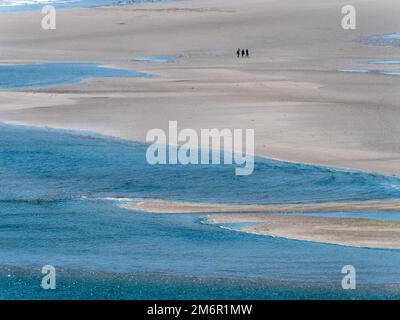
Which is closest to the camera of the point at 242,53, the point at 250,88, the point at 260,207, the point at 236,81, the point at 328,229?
the point at 328,229

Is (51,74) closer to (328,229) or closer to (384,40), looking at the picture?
(384,40)

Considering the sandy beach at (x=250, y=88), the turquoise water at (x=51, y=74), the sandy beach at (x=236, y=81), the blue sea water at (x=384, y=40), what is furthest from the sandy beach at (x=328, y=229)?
the blue sea water at (x=384, y=40)

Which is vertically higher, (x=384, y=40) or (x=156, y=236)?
(x=384, y=40)

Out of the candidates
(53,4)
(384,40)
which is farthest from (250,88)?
(53,4)

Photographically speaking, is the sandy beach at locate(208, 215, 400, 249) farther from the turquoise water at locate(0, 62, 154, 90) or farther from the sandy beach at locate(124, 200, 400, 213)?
the turquoise water at locate(0, 62, 154, 90)

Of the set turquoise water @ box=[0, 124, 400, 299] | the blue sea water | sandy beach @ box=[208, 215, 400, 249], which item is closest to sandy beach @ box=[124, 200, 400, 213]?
turquoise water @ box=[0, 124, 400, 299]

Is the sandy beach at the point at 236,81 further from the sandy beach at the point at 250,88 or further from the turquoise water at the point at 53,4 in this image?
the turquoise water at the point at 53,4

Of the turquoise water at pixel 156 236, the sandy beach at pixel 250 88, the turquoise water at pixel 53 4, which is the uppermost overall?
the turquoise water at pixel 53 4

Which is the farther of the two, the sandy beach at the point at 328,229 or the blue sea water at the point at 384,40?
the blue sea water at the point at 384,40

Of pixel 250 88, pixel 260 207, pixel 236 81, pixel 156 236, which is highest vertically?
pixel 236 81
